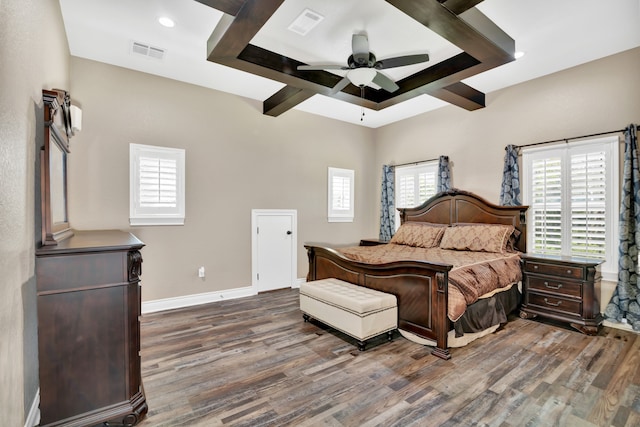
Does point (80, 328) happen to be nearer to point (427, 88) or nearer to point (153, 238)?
point (153, 238)

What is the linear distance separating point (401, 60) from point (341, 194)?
3.32m

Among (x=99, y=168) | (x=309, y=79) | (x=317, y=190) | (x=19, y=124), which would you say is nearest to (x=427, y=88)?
(x=309, y=79)

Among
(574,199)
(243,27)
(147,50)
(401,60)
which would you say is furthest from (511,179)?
Result: (147,50)

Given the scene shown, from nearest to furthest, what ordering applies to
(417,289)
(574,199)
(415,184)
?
1. (417,289)
2. (574,199)
3. (415,184)

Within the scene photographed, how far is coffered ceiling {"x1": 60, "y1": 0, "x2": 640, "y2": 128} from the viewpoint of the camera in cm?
266

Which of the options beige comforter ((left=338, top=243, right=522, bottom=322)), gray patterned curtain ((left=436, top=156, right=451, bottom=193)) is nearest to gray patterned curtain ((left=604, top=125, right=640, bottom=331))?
beige comforter ((left=338, top=243, right=522, bottom=322))

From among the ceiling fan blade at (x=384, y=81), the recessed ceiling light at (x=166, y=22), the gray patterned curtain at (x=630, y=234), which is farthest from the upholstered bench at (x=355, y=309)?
the recessed ceiling light at (x=166, y=22)

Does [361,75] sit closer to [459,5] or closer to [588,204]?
[459,5]

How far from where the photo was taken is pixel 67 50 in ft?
10.8

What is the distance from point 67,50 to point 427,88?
409 cm

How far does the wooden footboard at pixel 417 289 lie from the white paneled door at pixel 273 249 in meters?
1.82

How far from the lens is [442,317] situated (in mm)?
2803

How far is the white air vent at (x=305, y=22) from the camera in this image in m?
2.82

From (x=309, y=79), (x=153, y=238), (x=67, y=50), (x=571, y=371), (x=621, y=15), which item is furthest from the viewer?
(x=153, y=238)
